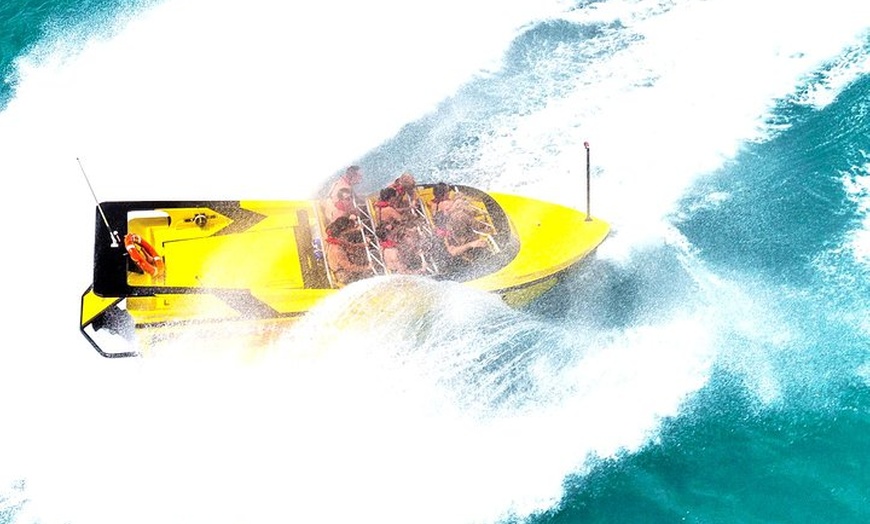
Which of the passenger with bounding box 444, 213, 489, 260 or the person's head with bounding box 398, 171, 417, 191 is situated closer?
the passenger with bounding box 444, 213, 489, 260

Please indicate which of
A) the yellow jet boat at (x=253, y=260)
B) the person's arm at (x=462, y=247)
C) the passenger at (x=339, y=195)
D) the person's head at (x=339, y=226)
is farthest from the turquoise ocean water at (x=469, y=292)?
the passenger at (x=339, y=195)

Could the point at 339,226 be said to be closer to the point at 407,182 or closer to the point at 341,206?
the point at 341,206

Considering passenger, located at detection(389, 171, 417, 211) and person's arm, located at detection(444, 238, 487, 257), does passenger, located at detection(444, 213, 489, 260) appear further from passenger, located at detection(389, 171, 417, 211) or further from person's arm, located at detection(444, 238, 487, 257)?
passenger, located at detection(389, 171, 417, 211)

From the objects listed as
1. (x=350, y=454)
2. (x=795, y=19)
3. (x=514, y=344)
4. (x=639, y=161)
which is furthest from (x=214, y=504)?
(x=795, y=19)

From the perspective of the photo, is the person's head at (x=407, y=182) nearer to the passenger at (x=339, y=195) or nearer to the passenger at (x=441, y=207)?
the passenger at (x=441, y=207)

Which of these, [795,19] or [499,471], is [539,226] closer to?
[499,471]

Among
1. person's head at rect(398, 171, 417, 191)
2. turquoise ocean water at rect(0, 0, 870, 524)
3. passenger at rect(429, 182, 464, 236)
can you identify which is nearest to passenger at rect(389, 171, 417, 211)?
person's head at rect(398, 171, 417, 191)

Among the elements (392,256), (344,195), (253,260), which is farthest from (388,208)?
(253,260)
